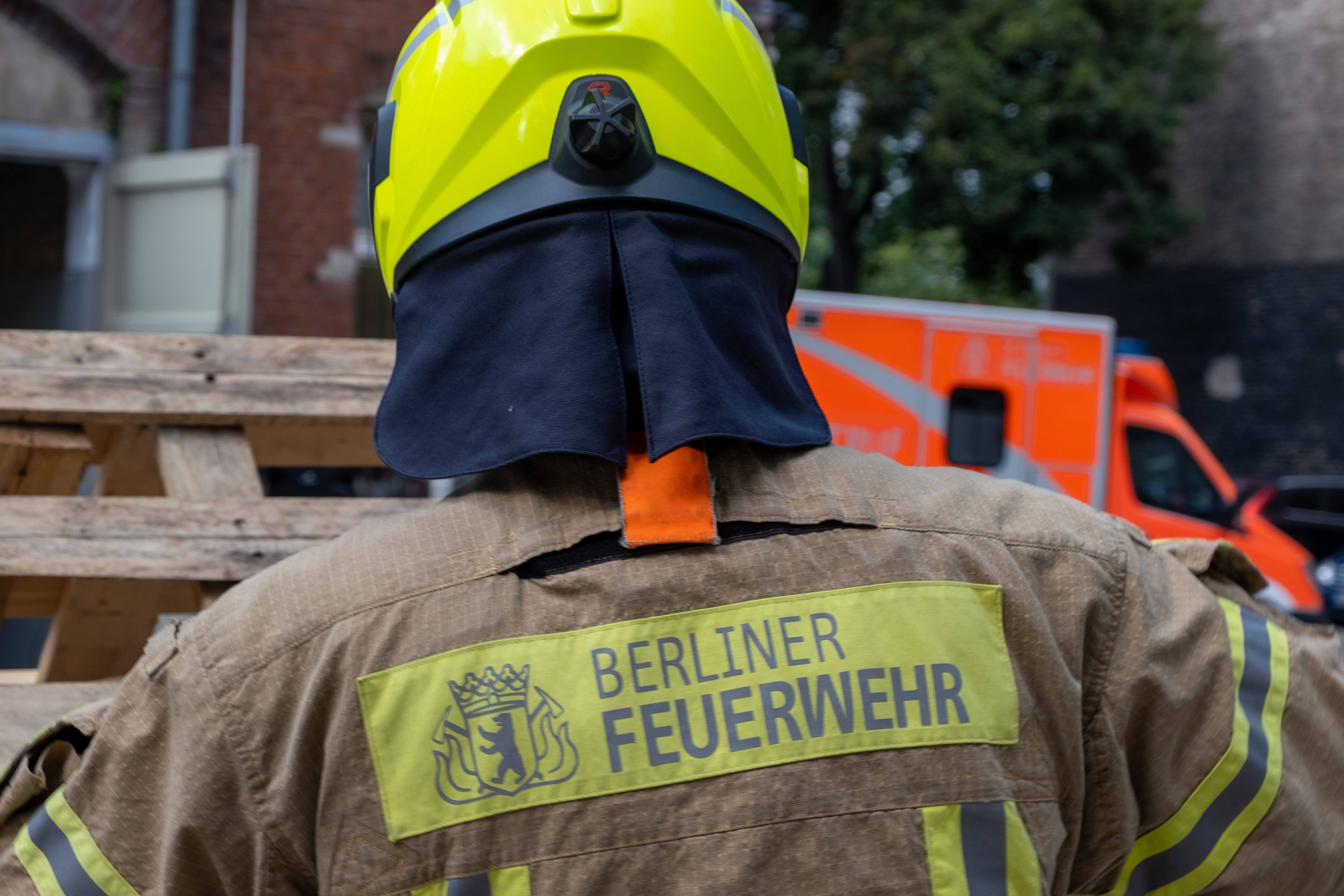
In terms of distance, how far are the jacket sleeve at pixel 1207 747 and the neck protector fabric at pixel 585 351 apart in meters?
0.37

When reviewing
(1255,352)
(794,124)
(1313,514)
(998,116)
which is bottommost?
(1313,514)

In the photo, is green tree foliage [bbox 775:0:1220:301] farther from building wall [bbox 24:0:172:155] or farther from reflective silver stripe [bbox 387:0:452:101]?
reflective silver stripe [bbox 387:0:452:101]

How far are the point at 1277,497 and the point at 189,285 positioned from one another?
9.14m

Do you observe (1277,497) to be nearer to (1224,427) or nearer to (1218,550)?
(1224,427)

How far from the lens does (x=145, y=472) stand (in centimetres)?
215

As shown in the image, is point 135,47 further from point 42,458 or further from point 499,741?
point 499,741

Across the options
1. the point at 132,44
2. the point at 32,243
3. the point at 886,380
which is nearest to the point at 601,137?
the point at 886,380

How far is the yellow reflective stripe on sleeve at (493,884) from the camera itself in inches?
37.1

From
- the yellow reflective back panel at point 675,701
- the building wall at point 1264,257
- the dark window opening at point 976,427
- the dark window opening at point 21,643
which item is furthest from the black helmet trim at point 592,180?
the building wall at point 1264,257

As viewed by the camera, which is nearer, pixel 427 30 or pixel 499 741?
pixel 499 741

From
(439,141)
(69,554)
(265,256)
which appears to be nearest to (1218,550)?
(439,141)

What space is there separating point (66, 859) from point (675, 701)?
0.55 m

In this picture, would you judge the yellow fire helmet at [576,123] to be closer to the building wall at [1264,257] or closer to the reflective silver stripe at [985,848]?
the reflective silver stripe at [985,848]

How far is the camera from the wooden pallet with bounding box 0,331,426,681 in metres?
1.81
